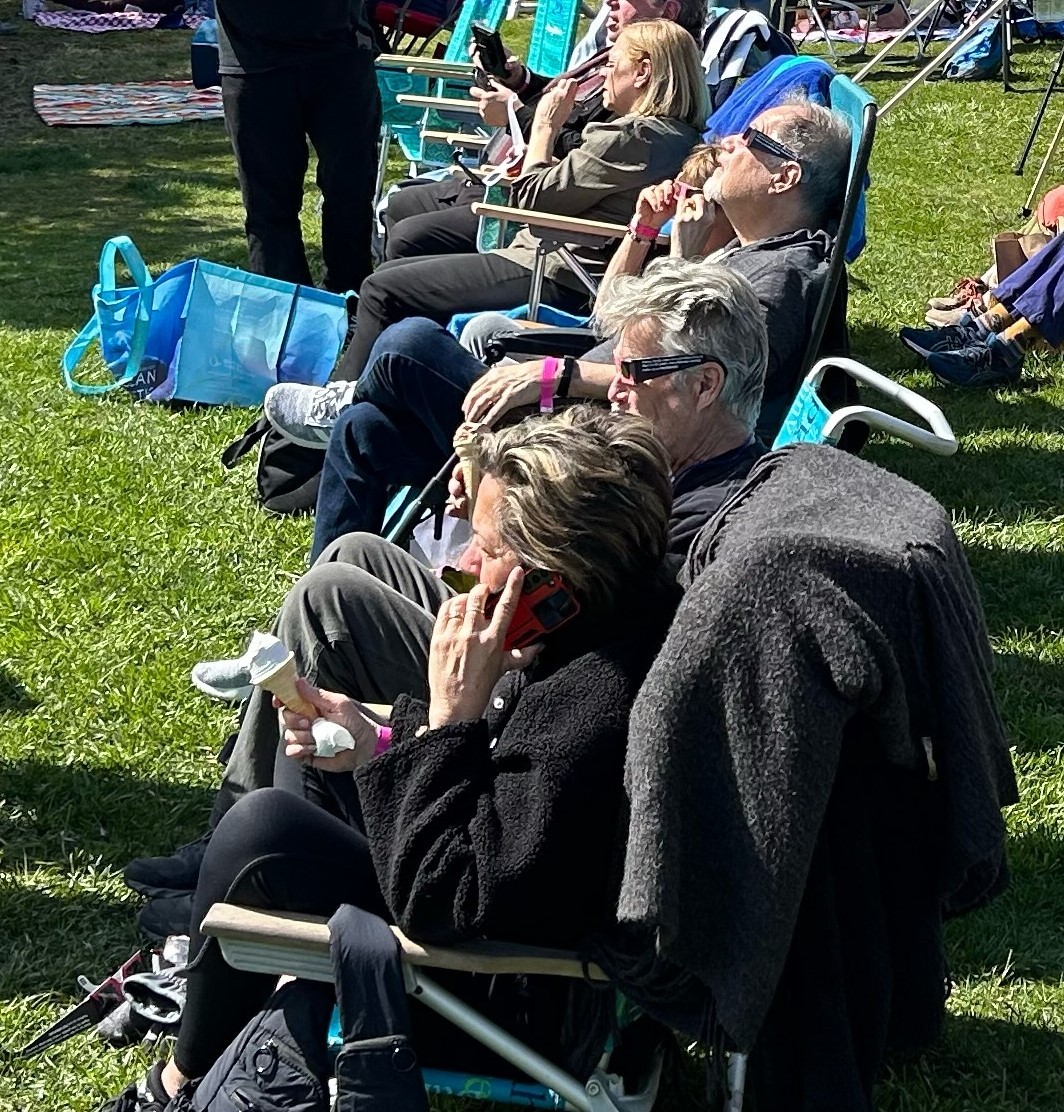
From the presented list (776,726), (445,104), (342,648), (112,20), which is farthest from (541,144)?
(112,20)

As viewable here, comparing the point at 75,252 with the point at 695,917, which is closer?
the point at 695,917

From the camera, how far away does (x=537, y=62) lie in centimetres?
681

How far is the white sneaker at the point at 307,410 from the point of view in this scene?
14.5ft

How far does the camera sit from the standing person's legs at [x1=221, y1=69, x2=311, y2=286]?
18.9 ft

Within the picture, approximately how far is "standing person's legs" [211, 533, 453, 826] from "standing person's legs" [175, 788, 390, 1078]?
18.7 inches

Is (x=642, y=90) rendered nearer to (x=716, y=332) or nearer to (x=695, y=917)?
(x=716, y=332)

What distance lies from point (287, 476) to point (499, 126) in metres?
1.87

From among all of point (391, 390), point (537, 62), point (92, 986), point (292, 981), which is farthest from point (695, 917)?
point (537, 62)

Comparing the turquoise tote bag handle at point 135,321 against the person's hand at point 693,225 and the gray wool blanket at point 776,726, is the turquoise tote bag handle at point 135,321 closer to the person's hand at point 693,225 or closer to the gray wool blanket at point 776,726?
the person's hand at point 693,225

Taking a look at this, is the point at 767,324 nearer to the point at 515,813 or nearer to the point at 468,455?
the point at 468,455

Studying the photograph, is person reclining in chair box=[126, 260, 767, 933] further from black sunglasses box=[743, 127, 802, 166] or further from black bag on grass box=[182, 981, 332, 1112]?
black sunglasses box=[743, 127, 802, 166]

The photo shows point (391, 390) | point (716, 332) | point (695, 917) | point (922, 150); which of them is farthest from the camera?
point (922, 150)

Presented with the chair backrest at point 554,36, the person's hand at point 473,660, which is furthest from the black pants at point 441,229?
the person's hand at point 473,660

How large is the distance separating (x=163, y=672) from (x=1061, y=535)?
2.62m
